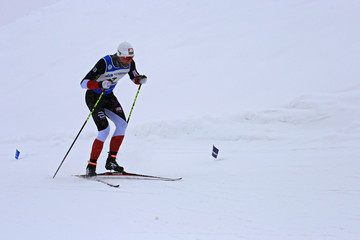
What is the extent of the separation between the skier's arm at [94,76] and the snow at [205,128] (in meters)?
1.32

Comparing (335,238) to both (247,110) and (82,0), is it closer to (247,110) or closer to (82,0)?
(247,110)

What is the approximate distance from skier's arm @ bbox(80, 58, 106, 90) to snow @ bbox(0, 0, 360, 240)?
1320 mm

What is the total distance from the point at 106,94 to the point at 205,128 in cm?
311

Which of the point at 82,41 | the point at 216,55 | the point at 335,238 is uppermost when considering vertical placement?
the point at 82,41

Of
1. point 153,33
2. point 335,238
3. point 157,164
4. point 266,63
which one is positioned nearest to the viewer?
point 335,238

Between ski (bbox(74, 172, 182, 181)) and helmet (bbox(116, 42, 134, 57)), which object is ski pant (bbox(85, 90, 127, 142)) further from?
helmet (bbox(116, 42, 134, 57))

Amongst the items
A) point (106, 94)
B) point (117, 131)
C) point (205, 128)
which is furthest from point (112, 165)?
point (205, 128)

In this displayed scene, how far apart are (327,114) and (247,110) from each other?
1687mm

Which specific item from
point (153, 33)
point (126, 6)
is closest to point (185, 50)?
point (153, 33)

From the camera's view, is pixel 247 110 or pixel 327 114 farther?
pixel 247 110

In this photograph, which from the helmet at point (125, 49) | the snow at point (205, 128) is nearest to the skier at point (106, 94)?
the helmet at point (125, 49)

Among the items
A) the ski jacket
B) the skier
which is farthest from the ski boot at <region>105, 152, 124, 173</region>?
the ski jacket

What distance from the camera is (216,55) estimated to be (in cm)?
1284

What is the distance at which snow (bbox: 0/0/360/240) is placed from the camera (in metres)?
3.20
